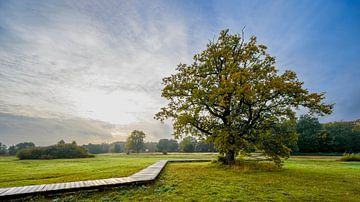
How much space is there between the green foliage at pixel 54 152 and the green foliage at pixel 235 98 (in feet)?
115

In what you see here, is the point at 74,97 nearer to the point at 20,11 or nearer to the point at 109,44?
the point at 109,44

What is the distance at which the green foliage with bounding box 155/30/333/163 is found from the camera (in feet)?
55.0

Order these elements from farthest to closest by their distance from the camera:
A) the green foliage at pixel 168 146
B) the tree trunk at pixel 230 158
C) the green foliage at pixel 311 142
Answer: the green foliage at pixel 168 146, the green foliage at pixel 311 142, the tree trunk at pixel 230 158

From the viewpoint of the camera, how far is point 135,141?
86562 mm

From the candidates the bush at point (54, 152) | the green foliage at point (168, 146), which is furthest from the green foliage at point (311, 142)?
the bush at point (54, 152)

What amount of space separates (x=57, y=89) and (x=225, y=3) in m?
19.9

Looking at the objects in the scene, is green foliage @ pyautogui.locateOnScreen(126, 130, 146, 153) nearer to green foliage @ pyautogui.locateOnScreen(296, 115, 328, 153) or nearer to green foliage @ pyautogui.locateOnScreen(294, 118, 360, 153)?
green foliage @ pyautogui.locateOnScreen(294, 118, 360, 153)

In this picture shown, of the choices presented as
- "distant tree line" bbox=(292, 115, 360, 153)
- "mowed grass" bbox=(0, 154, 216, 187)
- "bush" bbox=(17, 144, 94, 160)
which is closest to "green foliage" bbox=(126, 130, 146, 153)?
"bush" bbox=(17, 144, 94, 160)

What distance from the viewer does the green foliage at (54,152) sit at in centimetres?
4197

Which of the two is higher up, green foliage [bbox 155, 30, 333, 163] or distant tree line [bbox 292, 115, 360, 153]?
green foliage [bbox 155, 30, 333, 163]

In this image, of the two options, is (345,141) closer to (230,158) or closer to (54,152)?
(230,158)

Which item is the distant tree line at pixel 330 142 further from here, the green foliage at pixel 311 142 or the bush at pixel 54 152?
the bush at pixel 54 152

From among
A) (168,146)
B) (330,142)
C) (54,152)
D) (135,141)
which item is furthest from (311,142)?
(54,152)

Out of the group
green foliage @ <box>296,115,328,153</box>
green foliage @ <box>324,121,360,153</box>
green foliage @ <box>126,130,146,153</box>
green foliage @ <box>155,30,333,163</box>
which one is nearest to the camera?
green foliage @ <box>155,30,333,163</box>
